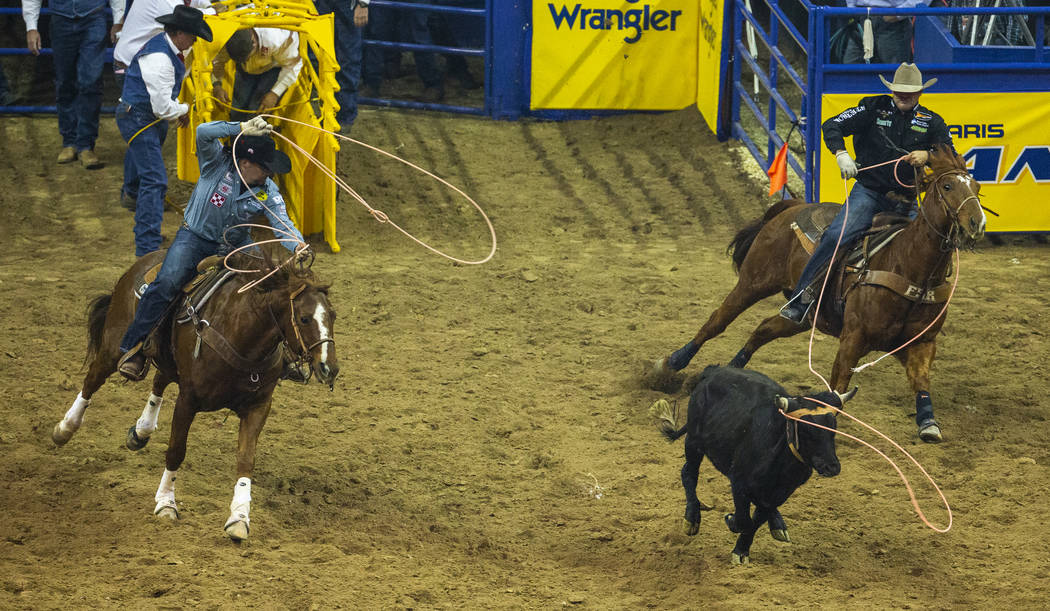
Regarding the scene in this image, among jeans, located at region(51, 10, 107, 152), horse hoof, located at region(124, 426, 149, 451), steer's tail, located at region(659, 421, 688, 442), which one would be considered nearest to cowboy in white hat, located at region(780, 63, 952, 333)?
steer's tail, located at region(659, 421, 688, 442)

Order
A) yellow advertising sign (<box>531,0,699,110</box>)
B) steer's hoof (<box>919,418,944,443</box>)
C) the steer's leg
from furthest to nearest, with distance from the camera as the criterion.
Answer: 1. yellow advertising sign (<box>531,0,699,110</box>)
2. steer's hoof (<box>919,418,944,443</box>)
3. the steer's leg

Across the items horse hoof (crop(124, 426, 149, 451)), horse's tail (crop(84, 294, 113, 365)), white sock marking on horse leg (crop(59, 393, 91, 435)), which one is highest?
horse's tail (crop(84, 294, 113, 365))

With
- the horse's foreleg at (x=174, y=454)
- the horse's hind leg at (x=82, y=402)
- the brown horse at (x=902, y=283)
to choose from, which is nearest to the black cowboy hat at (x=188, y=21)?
the horse's hind leg at (x=82, y=402)

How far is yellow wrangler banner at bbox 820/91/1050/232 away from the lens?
1074 cm

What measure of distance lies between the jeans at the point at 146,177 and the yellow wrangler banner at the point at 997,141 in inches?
229

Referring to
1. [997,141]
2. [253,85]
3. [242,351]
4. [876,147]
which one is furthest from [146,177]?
[997,141]

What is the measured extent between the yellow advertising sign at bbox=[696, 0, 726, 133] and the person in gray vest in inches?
228

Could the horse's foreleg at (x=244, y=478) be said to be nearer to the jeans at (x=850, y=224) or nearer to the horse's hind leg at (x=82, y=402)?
the horse's hind leg at (x=82, y=402)

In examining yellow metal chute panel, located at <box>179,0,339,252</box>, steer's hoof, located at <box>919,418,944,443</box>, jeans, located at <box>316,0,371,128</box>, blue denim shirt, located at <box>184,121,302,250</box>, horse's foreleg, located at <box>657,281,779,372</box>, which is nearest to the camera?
blue denim shirt, located at <box>184,121,302,250</box>

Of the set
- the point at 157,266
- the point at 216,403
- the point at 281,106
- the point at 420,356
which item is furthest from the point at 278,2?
the point at 216,403

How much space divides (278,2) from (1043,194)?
7.12m

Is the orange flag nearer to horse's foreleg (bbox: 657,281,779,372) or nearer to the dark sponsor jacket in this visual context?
horse's foreleg (bbox: 657,281,779,372)

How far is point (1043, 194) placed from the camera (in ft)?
36.0

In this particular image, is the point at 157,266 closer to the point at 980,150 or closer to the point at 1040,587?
the point at 1040,587
